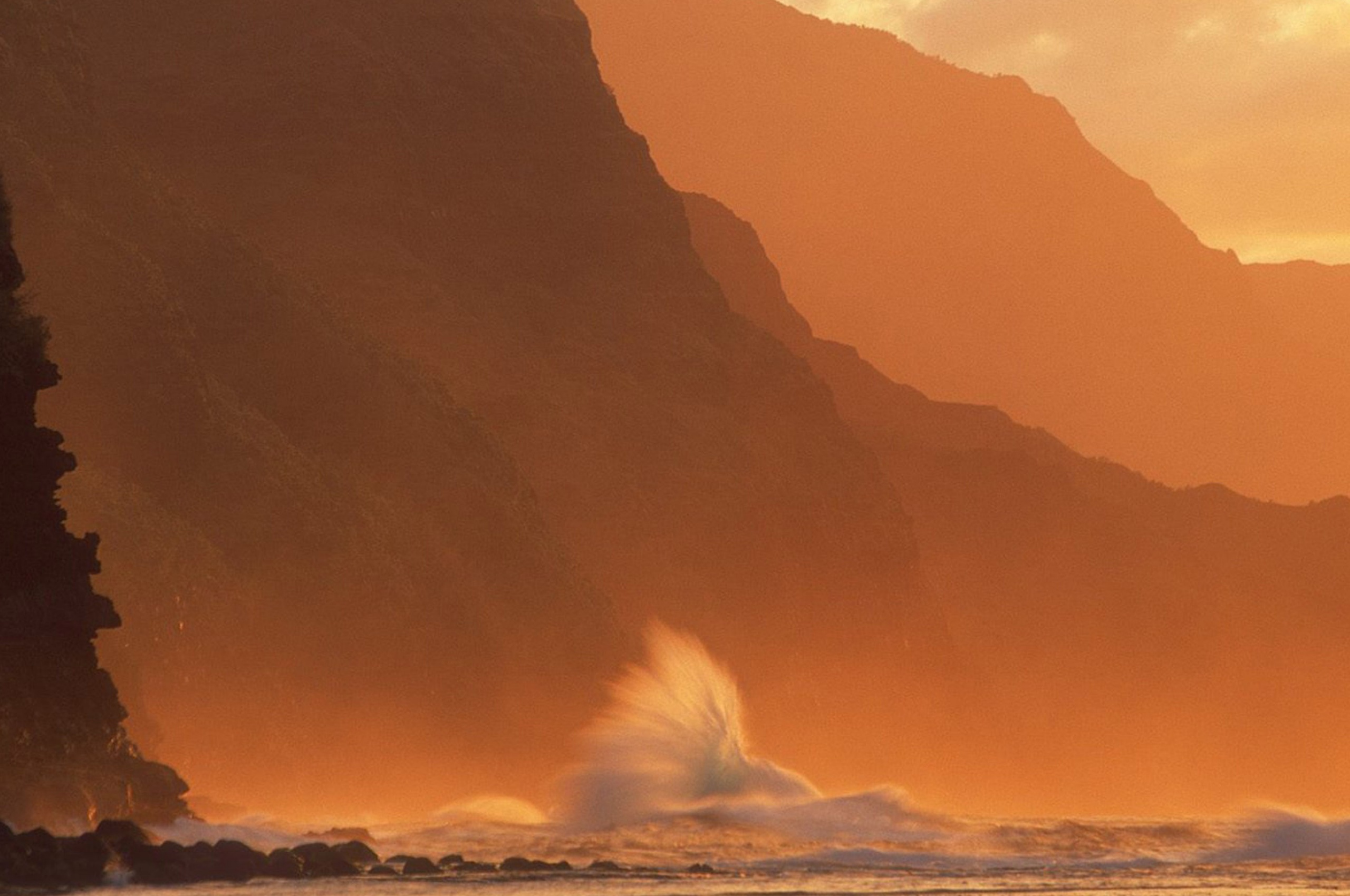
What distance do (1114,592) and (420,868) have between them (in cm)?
13562

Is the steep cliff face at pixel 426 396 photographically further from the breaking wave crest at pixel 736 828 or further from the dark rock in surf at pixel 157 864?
the dark rock in surf at pixel 157 864

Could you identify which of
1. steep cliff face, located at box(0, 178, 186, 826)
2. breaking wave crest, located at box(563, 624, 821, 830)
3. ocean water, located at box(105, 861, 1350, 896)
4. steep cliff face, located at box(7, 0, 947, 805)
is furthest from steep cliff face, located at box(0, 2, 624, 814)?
ocean water, located at box(105, 861, 1350, 896)

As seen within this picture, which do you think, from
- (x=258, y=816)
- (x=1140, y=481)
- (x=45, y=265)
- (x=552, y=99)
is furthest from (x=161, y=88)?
(x=1140, y=481)

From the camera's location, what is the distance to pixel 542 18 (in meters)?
105

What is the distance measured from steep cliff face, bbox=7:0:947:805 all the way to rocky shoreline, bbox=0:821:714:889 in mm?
21749

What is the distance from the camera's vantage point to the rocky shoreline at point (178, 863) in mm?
25500

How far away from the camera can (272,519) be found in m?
62.1

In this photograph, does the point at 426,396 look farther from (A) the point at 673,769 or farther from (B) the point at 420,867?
(B) the point at 420,867

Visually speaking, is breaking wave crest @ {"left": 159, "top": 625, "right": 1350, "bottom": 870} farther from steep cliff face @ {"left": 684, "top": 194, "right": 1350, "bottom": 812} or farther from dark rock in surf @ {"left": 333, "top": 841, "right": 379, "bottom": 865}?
steep cliff face @ {"left": 684, "top": 194, "right": 1350, "bottom": 812}

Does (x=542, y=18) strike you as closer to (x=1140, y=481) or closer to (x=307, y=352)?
(x=307, y=352)

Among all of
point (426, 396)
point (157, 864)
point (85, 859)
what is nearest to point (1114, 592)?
point (426, 396)

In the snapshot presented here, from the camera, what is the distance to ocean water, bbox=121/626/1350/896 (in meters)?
29.6

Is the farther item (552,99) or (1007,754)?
(1007,754)

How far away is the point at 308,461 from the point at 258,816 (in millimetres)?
25242
